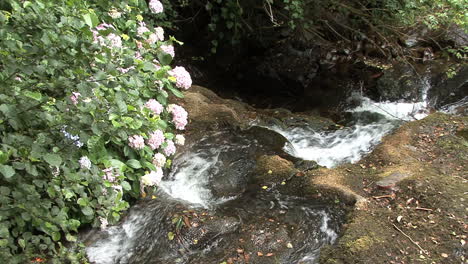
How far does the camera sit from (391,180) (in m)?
4.24

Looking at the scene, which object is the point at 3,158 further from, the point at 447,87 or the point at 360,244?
the point at 447,87

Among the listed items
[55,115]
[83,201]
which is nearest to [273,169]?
[83,201]

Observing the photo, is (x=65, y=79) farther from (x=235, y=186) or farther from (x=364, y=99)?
(x=364, y=99)

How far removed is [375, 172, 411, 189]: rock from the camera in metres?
4.15

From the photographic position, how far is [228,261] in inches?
130

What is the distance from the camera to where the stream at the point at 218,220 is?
11.3ft

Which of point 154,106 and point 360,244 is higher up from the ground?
point 154,106

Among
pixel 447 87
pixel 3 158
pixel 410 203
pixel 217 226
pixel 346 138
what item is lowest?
pixel 447 87

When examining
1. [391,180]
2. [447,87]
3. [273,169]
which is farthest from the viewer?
[447,87]

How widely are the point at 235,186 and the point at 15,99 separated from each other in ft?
8.89

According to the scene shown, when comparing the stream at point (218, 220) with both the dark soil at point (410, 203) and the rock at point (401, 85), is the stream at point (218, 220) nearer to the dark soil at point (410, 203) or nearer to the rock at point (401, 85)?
the dark soil at point (410, 203)

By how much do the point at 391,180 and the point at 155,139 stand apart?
8.51ft

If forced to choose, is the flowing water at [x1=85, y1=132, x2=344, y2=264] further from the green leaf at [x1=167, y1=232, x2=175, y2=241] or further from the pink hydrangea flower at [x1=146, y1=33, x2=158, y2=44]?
the pink hydrangea flower at [x1=146, y1=33, x2=158, y2=44]

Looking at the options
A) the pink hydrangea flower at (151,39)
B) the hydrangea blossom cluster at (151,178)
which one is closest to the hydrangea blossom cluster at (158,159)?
the hydrangea blossom cluster at (151,178)
